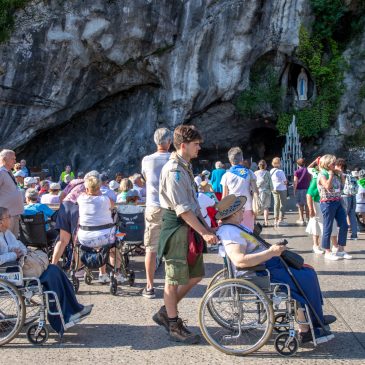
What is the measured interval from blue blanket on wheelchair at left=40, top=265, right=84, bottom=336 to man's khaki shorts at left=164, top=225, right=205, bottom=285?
935mm

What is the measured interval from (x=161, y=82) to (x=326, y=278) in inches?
676

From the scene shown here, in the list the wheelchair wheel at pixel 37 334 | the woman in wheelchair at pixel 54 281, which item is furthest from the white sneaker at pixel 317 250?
the wheelchair wheel at pixel 37 334

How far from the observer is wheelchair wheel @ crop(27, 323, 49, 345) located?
479cm

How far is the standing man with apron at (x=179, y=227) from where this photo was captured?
15.5 feet

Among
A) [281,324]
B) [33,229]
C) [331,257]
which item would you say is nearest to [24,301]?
[281,324]

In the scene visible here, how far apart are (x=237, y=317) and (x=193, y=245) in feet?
2.32

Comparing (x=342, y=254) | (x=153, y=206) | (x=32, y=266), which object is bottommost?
(x=342, y=254)

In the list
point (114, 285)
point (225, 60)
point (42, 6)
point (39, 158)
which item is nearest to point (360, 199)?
point (114, 285)

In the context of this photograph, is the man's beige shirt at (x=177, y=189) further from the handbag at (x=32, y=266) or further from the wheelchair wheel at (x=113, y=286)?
the wheelchair wheel at (x=113, y=286)

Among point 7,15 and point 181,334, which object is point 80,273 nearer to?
point 181,334

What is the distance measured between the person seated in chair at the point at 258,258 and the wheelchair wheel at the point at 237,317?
0.19 meters

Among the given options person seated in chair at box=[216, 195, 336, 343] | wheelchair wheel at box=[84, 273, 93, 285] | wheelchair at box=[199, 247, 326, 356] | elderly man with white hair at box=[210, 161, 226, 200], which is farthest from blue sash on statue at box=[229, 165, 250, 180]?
elderly man with white hair at box=[210, 161, 226, 200]

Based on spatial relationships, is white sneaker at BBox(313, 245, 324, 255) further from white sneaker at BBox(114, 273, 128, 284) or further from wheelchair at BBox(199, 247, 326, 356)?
wheelchair at BBox(199, 247, 326, 356)

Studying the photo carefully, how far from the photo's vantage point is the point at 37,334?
480 centimetres
